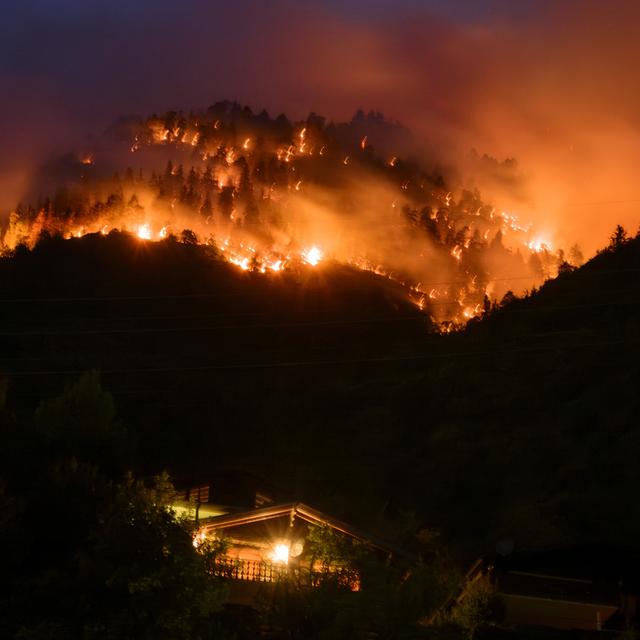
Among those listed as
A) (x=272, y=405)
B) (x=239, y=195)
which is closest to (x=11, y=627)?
(x=272, y=405)

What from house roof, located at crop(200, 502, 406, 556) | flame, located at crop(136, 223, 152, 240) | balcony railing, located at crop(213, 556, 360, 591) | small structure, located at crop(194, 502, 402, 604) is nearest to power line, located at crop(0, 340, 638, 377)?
flame, located at crop(136, 223, 152, 240)

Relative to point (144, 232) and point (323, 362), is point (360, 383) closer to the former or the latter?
point (323, 362)

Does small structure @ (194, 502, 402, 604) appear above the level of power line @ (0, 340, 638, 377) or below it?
below

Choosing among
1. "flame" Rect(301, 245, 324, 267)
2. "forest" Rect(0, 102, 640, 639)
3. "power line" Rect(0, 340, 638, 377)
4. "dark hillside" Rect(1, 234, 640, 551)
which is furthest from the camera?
"flame" Rect(301, 245, 324, 267)

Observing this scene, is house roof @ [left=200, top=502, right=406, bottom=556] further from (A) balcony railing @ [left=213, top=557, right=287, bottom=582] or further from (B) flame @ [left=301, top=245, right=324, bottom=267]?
(B) flame @ [left=301, top=245, right=324, bottom=267]

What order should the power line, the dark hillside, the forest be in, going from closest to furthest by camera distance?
the forest
the dark hillside
the power line

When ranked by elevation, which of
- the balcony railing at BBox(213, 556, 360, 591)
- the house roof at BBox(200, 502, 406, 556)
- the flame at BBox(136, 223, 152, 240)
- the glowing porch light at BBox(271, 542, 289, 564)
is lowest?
the balcony railing at BBox(213, 556, 360, 591)

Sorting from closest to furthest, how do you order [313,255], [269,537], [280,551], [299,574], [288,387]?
[299,574] → [280,551] → [269,537] → [288,387] → [313,255]

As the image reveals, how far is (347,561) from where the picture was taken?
67.6 feet

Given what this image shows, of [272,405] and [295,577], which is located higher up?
[272,405]

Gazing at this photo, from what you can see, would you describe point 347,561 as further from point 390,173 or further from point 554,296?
point 390,173

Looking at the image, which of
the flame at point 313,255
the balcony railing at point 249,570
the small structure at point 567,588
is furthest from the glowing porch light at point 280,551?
the flame at point 313,255

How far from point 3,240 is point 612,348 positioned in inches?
2753

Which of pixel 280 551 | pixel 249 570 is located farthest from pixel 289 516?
pixel 249 570
